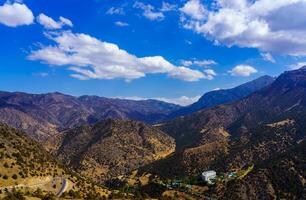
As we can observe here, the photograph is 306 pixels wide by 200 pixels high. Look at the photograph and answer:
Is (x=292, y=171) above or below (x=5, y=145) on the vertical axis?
below

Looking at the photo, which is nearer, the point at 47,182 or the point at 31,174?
the point at 31,174

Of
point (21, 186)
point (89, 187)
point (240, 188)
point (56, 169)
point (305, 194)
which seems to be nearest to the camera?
point (21, 186)

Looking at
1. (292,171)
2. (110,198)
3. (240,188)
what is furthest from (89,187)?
(292,171)

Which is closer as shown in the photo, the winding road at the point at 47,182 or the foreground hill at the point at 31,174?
the winding road at the point at 47,182

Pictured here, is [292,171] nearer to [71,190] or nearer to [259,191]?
[259,191]

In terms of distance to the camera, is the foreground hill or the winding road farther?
the foreground hill

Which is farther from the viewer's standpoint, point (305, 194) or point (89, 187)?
point (305, 194)

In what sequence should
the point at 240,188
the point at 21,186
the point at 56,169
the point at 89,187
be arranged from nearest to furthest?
the point at 21,186 → the point at 89,187 → the point at 56,169 → the point at 240,188

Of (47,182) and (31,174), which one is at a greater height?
(31,174)
